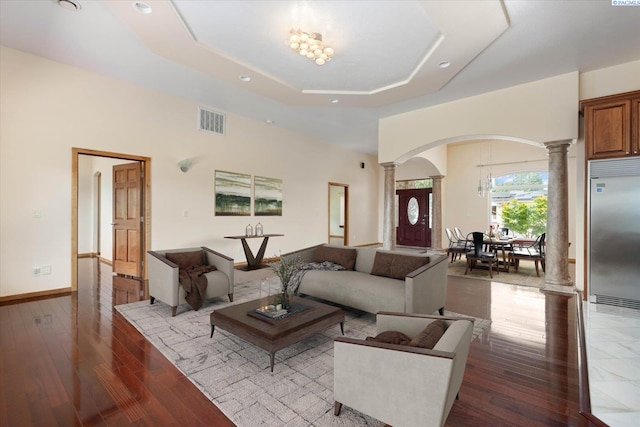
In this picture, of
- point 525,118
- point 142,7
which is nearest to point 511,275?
point 525,118

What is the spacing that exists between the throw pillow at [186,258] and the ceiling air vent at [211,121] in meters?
2.97

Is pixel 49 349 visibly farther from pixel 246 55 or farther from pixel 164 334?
pixel 246 55

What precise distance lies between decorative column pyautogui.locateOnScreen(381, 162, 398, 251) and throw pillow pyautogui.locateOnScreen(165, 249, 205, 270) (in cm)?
401

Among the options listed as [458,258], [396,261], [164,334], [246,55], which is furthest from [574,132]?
[164,334]

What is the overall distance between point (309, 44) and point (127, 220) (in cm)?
476

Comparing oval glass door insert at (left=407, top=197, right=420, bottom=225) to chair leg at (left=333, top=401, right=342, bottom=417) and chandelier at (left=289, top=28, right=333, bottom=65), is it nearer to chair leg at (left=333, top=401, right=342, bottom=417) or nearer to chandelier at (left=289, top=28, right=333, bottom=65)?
chandelier at (left=289, top=28, right=333, bottom=65)

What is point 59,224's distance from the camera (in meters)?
4.57

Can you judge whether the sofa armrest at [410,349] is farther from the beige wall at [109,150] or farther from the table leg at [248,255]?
the beige wall at [109,150]

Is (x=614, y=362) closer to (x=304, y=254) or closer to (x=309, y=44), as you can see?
(x=304, y=254)

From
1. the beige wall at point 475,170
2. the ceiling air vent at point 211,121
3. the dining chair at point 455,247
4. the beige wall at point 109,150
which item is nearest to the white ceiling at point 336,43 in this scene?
the beige wall at point 109,150

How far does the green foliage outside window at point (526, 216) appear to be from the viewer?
8.74 metres

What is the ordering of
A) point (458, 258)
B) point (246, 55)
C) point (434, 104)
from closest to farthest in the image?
point (246, 55), point (434, 104), point (458, 258)

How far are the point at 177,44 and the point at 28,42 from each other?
79.7 inches

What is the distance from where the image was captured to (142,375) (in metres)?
2.33
